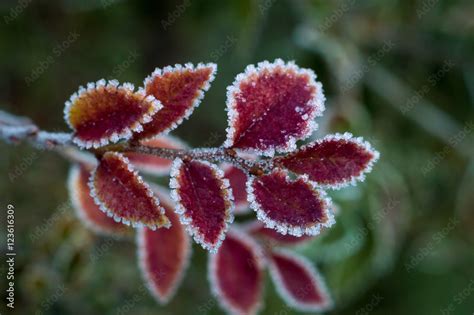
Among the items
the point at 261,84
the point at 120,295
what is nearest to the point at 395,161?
the point at 120,295

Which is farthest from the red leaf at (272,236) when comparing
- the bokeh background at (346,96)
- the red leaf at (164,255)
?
the bokeh background at (346,96)

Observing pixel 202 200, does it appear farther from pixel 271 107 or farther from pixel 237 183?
pixel 237 183

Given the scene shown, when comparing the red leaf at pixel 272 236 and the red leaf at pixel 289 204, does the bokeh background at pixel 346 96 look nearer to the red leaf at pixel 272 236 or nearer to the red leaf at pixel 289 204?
the red leaf at pixel 272 236

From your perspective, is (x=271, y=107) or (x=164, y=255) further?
(x=164, y=255)

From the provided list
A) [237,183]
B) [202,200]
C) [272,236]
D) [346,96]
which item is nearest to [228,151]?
[202,200]

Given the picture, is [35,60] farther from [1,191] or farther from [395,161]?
[395,161]
